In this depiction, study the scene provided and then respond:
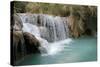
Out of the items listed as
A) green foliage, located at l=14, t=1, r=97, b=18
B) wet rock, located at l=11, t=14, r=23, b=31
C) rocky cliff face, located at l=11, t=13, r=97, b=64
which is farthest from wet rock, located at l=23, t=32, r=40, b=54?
green foliage, located at l=14, t=1, r=97, b=18

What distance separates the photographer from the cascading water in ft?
7.91

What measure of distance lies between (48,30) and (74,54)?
517 mm

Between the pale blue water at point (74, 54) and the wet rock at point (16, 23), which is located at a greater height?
the wet rock at point (16, 23)

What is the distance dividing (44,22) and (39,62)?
54 centimetres

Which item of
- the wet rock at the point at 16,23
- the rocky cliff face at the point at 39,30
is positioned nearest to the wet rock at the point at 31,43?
the rocky cliff face at the point at 39,30

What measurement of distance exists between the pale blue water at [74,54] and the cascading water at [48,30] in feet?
0.23

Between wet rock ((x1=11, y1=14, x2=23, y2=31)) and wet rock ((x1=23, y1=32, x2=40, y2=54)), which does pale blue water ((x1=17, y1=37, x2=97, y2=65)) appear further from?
wet rock ((x1=11, y1=14, x2=23, y2=31))

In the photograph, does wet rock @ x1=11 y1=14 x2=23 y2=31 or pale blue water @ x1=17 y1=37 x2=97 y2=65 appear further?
pale blue water @ x1=17 y1=37 x2=97 y2=65

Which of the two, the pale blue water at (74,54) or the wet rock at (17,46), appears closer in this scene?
the wet rock at (17,46)

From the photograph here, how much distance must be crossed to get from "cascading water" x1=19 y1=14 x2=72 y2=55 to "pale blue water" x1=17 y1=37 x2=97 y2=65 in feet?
0.23

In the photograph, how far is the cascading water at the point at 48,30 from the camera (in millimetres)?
2412

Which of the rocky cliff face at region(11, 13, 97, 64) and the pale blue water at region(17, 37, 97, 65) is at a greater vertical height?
the rocky cliff face at region(11, 13, 97, 64)

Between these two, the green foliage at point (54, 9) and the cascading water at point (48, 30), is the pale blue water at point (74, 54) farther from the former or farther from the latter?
the green foliage at point (54, 9)
